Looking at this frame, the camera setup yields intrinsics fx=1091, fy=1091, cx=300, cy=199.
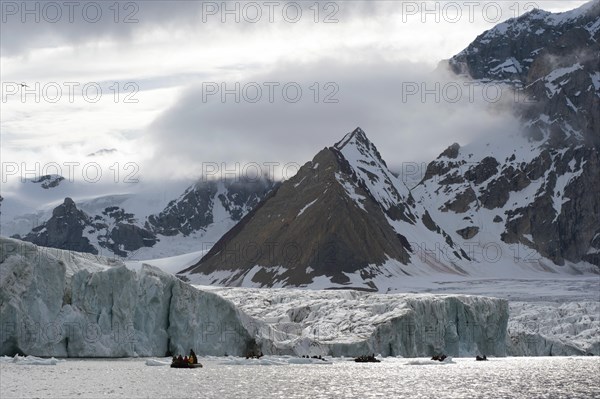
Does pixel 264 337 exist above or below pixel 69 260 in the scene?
below

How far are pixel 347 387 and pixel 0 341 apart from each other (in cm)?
3510

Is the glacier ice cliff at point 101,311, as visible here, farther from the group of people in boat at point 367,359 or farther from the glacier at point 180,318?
the group of people in boat at point 367,359

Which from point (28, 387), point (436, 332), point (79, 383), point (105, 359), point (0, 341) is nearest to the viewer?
point (28, 387)

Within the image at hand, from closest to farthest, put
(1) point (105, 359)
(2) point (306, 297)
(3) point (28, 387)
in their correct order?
(3) point (28, 387) → (1) point (105, 359) → (2) point (306, 297)

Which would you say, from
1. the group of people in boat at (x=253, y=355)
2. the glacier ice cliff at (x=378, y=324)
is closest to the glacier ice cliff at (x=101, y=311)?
the group of people in boat at (x=253, y=355)

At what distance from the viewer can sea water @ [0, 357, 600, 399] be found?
84250mm

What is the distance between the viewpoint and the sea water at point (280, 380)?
84.2 metres

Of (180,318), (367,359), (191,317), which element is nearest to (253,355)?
(191,317)

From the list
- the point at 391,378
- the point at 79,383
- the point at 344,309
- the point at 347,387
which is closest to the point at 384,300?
the point at 344,309

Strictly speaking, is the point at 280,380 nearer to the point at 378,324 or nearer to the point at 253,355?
the point at 253,355

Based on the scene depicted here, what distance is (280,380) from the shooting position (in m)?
102

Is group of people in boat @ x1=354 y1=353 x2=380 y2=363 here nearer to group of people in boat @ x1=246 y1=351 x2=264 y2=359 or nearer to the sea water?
the sea water

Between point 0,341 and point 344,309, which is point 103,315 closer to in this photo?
point 0,341

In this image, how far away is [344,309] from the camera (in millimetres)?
156750
